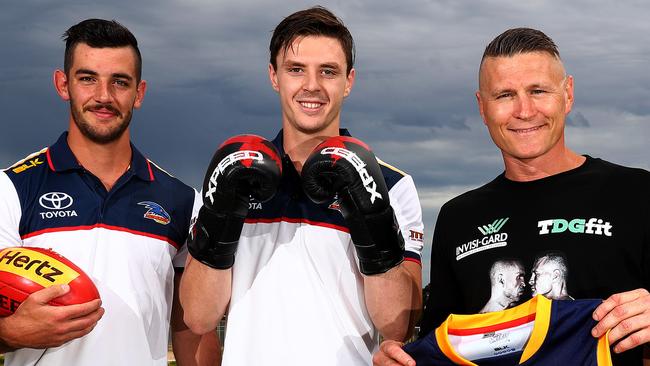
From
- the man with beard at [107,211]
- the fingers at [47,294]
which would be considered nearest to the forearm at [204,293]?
the man with beard at [107,211]

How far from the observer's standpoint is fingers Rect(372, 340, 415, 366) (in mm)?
3855

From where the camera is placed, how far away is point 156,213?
535 cm

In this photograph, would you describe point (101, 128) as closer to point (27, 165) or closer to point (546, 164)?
point (27, 165)

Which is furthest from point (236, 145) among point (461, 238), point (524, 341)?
point (524, 341)

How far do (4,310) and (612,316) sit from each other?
3394mm

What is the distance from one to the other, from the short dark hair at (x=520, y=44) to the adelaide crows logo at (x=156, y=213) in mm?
2362

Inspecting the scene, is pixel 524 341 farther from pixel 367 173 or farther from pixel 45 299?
pixel 45 299

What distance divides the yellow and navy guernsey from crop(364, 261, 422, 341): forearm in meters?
0.69

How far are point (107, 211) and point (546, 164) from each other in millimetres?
2795

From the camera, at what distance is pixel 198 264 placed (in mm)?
4445

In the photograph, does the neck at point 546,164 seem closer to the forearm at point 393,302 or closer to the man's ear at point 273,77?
the forearm at point 393,302

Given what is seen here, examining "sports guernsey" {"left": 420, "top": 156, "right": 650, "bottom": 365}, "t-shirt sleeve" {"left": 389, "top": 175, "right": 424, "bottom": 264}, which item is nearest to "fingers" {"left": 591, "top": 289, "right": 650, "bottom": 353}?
"sports guernsey" {"left": 420, "top": 156, "right": 650, "bottom": 365}

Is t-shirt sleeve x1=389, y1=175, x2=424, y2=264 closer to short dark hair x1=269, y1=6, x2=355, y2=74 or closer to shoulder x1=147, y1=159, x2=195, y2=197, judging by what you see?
short dark hair x1=269, y1=6, x2=355, y2=74

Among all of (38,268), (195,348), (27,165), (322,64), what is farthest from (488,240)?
(27,165)
